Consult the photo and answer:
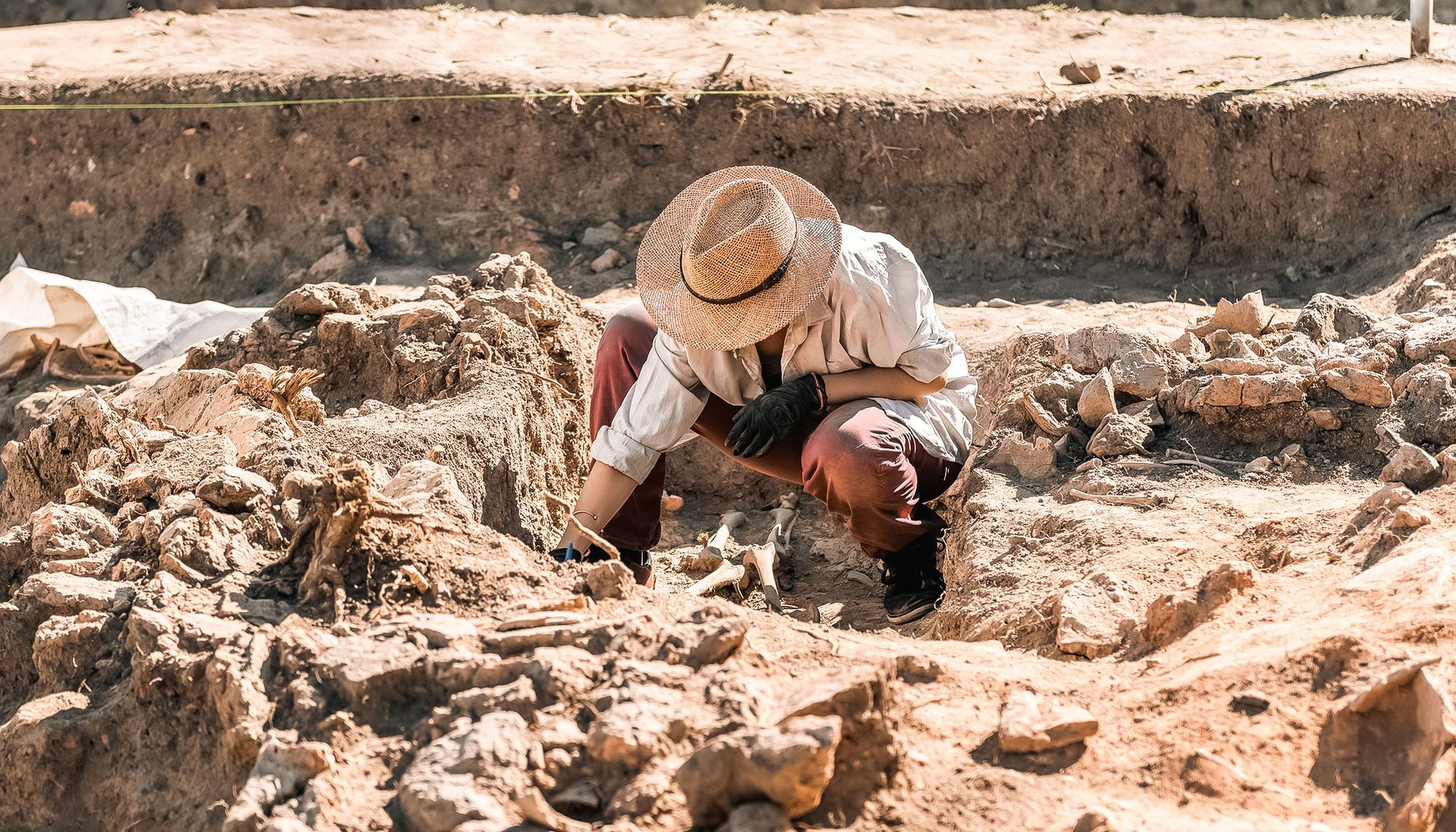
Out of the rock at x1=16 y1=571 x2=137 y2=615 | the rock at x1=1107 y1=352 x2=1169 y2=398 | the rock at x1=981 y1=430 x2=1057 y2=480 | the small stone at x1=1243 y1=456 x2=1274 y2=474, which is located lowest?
the rock at x1=981 y1=430 x2=1057 y2=480

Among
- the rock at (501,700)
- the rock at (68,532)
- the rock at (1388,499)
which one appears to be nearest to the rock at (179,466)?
the rock at (68,532)

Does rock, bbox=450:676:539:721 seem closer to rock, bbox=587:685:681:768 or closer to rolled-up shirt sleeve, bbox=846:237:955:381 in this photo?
rock, bbox=587:685:681:768

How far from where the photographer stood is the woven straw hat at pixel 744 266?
3027 millimetres

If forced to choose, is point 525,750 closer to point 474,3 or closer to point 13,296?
point 13,296

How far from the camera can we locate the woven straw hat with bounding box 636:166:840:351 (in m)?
3.03

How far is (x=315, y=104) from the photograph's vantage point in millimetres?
6789

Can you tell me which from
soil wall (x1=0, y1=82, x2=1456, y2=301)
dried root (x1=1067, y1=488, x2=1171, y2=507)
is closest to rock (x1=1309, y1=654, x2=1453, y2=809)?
dried root (x1=1067, y1=488, x2=1171, y2=507)

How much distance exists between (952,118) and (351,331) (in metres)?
3.57

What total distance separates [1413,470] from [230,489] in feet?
9.29

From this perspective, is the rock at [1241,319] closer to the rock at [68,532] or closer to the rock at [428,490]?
the rock at [428,490]

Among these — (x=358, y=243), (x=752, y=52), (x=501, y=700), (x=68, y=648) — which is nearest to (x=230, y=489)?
(x=68, y=648)

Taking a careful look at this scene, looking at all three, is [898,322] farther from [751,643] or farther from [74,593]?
[74,593]

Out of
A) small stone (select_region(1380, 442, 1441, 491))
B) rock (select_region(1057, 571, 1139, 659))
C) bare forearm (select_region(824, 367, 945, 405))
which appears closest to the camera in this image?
rock (select_region(1057, 571, 1139, 659))

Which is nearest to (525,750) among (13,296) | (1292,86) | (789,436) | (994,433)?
(789,436)
